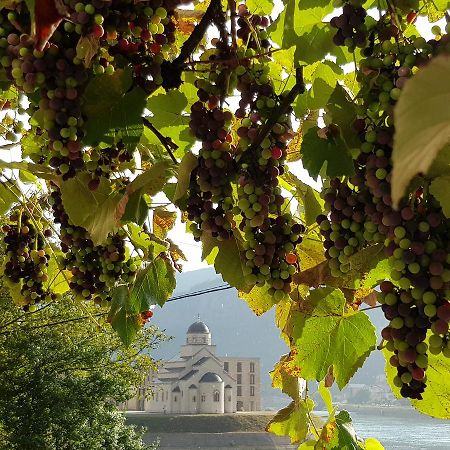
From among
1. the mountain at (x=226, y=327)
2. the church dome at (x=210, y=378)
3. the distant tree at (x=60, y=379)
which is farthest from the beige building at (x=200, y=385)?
the mountain at (x=226, y=327)

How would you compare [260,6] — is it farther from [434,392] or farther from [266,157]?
[434,392]

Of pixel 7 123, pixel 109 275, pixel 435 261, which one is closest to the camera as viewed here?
pixel 435 261

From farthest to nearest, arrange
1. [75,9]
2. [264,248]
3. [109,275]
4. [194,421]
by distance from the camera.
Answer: [194,421], [109,275], [264,248], [75,9]

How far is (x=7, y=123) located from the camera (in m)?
1.43

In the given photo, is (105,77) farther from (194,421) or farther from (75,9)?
(194,421)

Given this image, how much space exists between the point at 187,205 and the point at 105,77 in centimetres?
19

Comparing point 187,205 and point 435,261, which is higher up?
point 187,205

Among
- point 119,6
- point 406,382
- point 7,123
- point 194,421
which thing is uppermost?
point 7,123

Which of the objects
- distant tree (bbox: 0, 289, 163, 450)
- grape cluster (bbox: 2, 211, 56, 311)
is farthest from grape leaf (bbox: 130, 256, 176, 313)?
distant tree (bbox: 0, 289, 163, 450)

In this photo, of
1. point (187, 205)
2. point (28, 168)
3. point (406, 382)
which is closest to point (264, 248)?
point (187, 205)

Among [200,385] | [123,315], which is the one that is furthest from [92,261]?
[200,385]

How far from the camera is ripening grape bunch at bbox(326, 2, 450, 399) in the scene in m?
0.50

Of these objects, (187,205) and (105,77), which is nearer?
(105,77)

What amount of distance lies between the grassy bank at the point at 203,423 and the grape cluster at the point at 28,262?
3425cm
